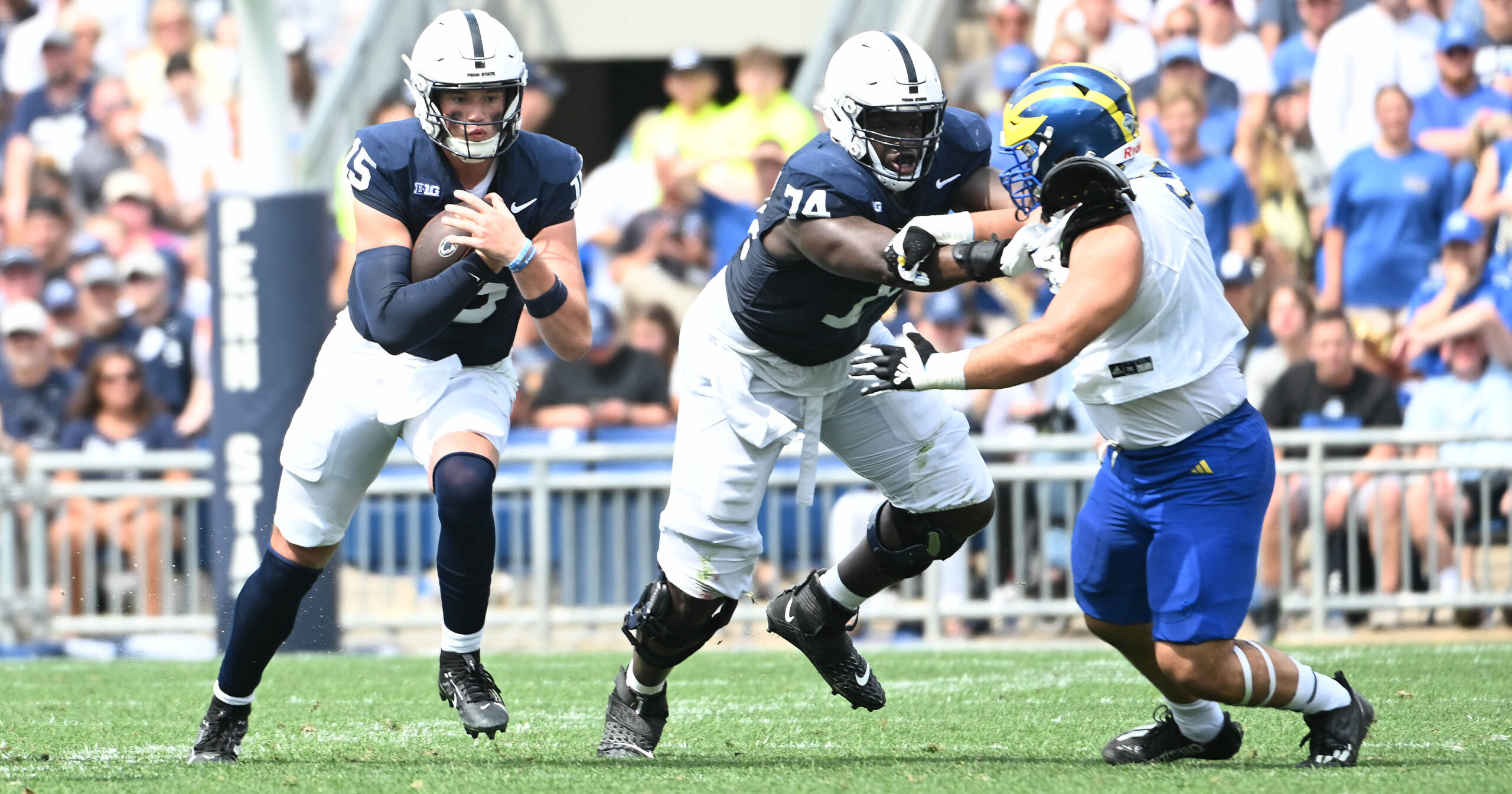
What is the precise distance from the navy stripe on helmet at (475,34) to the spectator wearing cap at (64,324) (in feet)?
22.8

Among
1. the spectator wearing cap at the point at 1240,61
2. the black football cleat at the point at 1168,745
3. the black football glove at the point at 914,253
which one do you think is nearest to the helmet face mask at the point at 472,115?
the black football glove at the point at 914,253

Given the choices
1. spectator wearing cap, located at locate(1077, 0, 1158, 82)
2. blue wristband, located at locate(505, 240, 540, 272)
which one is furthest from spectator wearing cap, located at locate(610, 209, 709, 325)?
blue wristband, located at locate(505, 240, 540, 272)

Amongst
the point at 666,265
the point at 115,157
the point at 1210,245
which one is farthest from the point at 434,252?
the point at 115,157

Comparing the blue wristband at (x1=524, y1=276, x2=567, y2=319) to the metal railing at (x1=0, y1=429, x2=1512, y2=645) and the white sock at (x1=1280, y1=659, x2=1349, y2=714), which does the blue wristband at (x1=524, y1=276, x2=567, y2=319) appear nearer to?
the white sock at (x1=1280, y1=659, x2=1349, y2=714)

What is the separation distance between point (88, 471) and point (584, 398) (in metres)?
2.58

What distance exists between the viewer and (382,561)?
31.5 feet

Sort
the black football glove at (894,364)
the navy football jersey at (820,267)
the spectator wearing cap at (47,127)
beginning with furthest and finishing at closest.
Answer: the spectator wearing cap at (47,127) → the navy football jersey at (820,267) → the black football glove at (894,364)

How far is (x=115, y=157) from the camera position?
12805 millimetres

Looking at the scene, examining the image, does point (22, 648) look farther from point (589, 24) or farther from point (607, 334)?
point (589, 24)

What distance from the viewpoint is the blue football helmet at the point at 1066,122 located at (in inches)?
180

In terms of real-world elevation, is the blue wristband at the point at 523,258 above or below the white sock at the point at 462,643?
above

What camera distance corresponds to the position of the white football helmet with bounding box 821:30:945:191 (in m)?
4.83

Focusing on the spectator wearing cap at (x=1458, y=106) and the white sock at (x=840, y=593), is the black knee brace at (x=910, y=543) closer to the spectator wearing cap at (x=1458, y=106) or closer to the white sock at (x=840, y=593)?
the white sock at (x=840, y=593)

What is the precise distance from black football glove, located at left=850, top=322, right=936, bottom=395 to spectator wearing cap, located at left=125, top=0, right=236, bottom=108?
9.41 m
